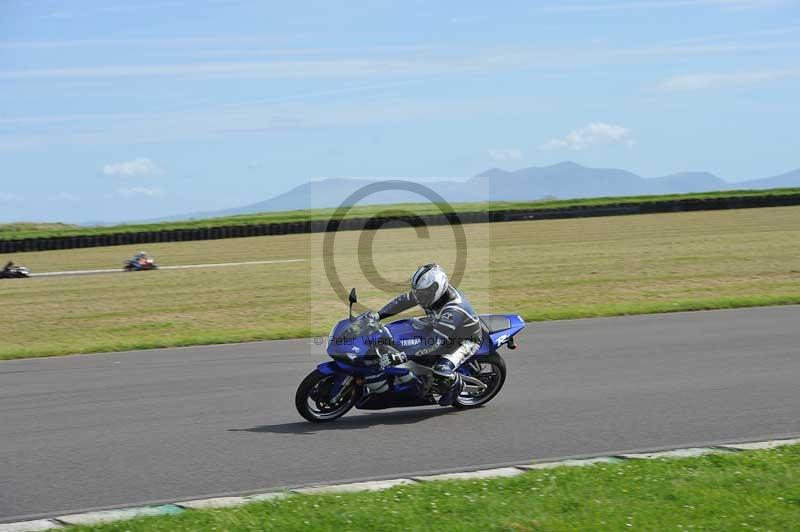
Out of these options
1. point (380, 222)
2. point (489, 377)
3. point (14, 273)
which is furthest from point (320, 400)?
point (380, 222)

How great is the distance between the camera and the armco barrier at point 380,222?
49.5m

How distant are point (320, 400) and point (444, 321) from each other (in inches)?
58.4

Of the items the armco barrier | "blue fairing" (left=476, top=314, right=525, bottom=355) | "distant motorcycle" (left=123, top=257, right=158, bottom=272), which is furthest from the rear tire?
the armco barrier

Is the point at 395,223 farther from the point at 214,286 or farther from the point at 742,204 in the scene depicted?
the point at 214,286

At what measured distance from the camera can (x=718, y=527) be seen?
579 centimetres

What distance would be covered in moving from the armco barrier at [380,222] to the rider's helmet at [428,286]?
133ft

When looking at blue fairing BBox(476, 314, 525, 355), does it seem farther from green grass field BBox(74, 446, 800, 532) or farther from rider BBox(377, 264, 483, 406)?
green grass field BBox(74, 446, 800, 532)

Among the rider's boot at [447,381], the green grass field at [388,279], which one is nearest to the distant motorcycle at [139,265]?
the green grass field at [388,279]

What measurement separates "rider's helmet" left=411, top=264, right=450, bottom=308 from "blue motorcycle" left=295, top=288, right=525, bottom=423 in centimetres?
29

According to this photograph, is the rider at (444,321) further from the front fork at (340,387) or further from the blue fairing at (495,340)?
the front fork at (340,387)

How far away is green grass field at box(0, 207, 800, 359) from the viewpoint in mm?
18688

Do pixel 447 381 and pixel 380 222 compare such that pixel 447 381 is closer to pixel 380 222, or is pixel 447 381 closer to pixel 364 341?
pixel 364 341

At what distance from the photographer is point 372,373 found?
9.45m

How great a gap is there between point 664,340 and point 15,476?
377 inches
